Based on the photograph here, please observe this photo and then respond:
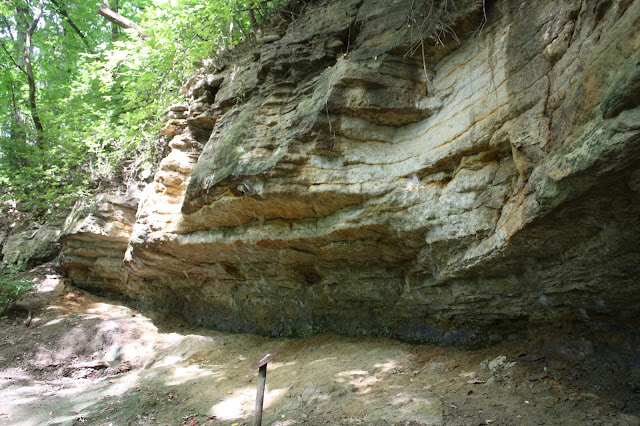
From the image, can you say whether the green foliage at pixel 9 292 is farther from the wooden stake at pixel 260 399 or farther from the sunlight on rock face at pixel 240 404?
the wooden stake at pixel 260 399

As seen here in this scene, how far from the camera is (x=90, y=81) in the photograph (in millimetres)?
13180

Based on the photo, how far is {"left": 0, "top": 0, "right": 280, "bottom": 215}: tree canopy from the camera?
29.0 feet

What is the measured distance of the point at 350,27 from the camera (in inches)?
254

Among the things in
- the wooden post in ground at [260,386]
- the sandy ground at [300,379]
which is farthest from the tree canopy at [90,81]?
the wooden post in ground at [260,386]

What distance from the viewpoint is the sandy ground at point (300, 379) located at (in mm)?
4055

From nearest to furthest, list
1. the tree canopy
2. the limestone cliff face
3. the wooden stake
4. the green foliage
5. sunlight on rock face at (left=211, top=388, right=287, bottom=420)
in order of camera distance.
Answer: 1. the limestone cliff face
2. the wooden stake
3. sunlight on rock face at (left=211, top=388, right=287, bottom=420)
4. the tree canopy
5. the green foliage

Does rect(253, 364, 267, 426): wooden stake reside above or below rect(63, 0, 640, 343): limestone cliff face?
below

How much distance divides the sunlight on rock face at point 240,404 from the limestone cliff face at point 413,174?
2119 mm

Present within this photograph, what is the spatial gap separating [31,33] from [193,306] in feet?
39.6

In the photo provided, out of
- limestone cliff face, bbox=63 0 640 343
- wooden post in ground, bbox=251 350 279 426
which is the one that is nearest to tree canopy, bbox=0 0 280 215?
limestone cliff face, bbox=63 0 640 343

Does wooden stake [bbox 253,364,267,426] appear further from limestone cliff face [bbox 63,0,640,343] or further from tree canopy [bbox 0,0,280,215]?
tree canopy [bbox 0,0,280,215]

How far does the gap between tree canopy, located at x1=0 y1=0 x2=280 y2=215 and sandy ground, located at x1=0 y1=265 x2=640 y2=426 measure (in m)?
4.80

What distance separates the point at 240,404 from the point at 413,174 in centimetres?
383

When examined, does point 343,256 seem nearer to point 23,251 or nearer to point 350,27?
point 350,27
